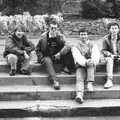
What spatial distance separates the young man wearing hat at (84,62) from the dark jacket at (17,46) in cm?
92

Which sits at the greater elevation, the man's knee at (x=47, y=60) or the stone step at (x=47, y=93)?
the man's knee at (x=47, y=60)

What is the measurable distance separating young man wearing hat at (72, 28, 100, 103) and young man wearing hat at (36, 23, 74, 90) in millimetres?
294

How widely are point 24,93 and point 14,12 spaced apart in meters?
9.88

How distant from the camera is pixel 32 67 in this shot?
5.84 metres

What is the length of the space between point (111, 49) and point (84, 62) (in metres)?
0.86

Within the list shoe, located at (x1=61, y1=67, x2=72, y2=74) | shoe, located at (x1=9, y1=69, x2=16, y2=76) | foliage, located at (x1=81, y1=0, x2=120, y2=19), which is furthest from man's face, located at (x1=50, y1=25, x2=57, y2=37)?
foliage, located at (x1=81, y1=0, x2=120, y2=19)

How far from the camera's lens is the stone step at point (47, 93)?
518 centimetres

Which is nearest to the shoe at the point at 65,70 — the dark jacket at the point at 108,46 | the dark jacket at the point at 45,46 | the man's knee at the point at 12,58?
the dark jacket at the point at 45,46

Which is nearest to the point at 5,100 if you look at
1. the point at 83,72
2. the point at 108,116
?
the point at 83,72

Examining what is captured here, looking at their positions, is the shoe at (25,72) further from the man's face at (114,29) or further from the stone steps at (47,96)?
the man's face at (114,29)

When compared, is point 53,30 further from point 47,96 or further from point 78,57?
point 47,96

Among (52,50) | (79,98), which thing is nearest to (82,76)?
(79,98)

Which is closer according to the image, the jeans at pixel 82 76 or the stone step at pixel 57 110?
the stone step at pixel 57 110

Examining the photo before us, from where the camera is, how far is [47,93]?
17.1 ft
